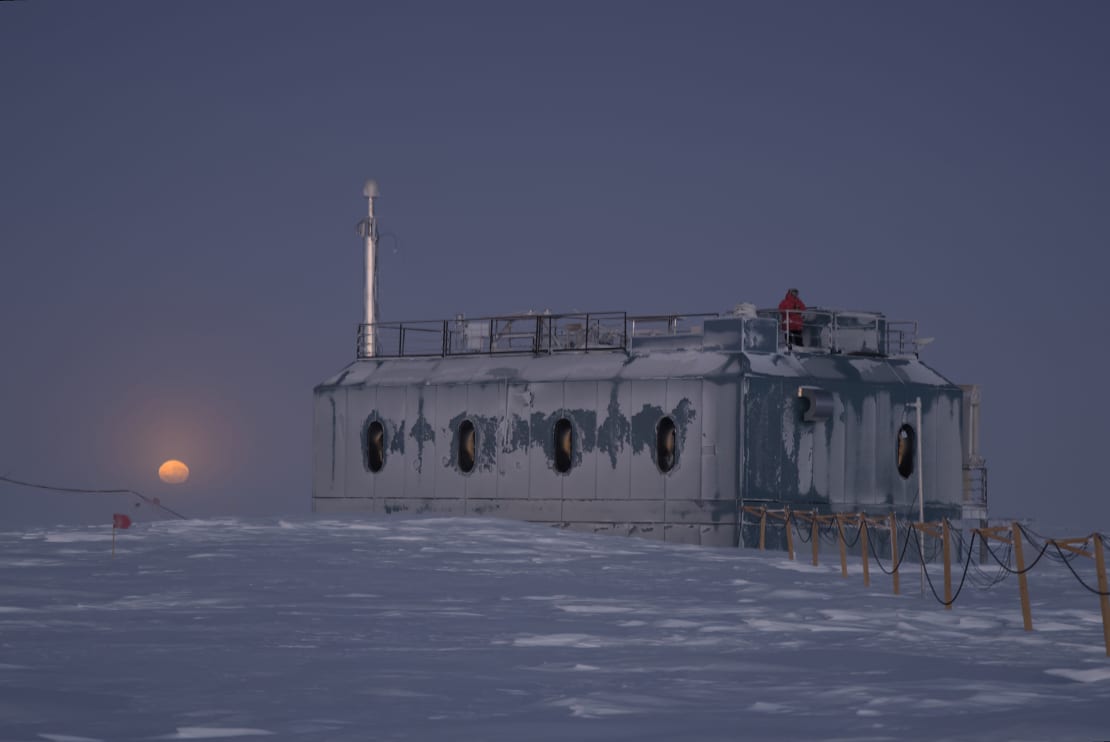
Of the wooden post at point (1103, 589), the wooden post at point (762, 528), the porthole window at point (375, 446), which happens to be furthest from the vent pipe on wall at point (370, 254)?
the wooden post at point (1103, 589)

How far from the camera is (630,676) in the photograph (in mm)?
14641

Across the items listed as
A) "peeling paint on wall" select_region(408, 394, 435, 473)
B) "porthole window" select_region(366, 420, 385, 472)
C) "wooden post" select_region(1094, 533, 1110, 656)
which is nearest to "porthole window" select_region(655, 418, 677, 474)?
"peeling paint on wall" select_region(408, 394, 435, 473)

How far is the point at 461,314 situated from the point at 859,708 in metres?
32.8

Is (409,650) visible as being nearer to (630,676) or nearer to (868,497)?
(630,676)

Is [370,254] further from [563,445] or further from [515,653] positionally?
[515,653]

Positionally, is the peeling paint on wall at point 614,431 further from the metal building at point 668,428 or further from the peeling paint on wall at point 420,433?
the peeling paint on wall at point 420,433

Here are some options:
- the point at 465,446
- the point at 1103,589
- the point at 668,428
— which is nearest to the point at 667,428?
the point at 668,428

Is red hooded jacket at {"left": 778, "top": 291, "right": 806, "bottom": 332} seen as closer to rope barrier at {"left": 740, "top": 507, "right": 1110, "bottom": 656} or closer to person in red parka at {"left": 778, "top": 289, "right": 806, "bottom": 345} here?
person in red parka at {"left": 778, "top": 289, "right": 806, "bottom": 345}

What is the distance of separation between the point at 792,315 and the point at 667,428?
437cm

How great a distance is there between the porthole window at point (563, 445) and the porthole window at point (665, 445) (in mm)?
2508

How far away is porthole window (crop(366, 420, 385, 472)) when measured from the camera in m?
43.4

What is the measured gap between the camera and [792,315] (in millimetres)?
38844

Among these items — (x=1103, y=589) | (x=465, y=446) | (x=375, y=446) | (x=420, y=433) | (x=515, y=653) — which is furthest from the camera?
(x=375, y=446)

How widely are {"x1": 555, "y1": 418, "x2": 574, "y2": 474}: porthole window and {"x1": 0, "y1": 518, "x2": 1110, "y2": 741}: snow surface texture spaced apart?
30.7 ft
